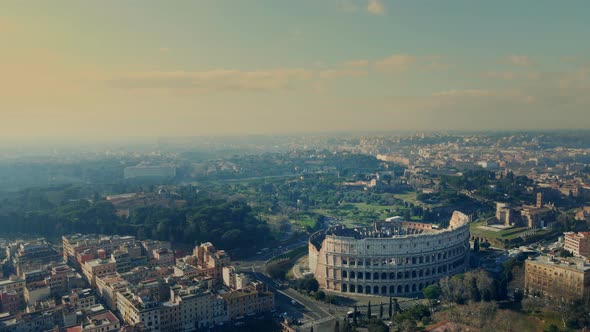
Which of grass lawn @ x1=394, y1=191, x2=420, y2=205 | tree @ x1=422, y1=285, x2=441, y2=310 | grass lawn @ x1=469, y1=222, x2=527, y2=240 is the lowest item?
grass lawn @ x1=469, y1=222, x2=527, y2=240

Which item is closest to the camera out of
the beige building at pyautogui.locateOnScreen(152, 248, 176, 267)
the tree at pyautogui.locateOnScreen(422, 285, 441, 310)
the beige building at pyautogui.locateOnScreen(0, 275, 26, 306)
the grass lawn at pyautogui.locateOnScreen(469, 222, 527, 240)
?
the tree at pyautogui.locateOnScreen(422, 285, 441, 310)

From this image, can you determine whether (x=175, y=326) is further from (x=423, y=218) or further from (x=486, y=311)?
(x=423, y=218)

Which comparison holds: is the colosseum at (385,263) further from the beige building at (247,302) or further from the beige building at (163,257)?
the beige building at (163,257)

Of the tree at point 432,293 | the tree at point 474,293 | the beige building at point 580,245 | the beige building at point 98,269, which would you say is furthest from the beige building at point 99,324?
the beige building at point 580,245

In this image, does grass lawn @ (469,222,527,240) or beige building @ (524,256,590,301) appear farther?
grass lawn @ (469,222,527,240)

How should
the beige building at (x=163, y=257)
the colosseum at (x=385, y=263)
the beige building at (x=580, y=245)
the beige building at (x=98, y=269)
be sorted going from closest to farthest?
the colosseum at (x=385, y=263), the beige building at (x=98, y=269), the beige building at (x=163, y=257), the beige building at (x=580, y=245)

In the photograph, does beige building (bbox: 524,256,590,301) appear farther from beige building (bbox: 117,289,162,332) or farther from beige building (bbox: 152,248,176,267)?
beige building (bbox: 152,248,176,267)

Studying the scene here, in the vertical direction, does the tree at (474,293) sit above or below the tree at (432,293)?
above

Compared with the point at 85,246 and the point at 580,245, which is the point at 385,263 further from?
the point at 85,246

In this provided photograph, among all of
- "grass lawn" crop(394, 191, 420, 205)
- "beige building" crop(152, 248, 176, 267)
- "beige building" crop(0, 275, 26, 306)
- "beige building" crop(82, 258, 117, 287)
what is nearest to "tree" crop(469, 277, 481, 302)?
"beige building" crop(152, 248, 176, 267)
